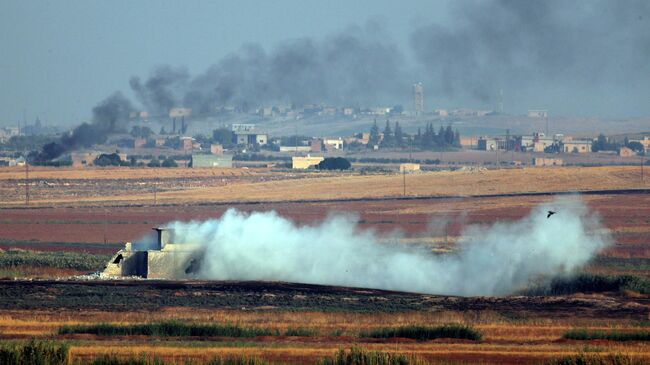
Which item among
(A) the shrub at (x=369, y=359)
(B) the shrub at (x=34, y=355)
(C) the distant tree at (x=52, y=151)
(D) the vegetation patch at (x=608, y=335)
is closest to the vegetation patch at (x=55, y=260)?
(D) the vegetation patch at (x=608, y=335)

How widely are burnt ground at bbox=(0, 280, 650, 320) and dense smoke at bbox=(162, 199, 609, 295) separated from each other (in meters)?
6.16

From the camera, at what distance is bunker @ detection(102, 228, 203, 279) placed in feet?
241

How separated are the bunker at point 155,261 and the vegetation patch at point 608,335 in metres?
30.5

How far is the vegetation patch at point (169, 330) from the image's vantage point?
50866mm

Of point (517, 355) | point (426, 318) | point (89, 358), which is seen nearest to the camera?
point (89, 358)

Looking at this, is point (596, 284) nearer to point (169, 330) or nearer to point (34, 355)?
point (169, 330)

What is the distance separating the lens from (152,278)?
73.2m

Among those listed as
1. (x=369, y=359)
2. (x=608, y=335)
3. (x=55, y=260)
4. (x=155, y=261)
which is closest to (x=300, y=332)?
(x=608, y=335)

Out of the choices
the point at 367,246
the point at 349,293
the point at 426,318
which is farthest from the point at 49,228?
the point at 426,318

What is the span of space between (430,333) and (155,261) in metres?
27.5

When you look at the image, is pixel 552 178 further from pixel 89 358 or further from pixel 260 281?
pixel 89 358

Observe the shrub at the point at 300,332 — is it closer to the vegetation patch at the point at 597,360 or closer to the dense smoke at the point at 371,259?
the vegetation patch at the point at 597,360

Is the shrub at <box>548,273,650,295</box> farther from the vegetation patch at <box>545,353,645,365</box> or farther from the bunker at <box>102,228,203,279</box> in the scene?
the vegetation patch at <box>545,353,645,365</box>

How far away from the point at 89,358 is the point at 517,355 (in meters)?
15.3
